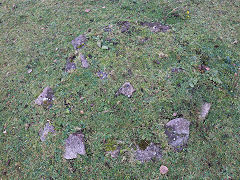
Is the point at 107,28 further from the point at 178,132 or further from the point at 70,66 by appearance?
the point at 178,132

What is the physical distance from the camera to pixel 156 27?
4688 mm

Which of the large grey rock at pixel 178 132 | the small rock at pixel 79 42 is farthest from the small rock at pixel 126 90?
the small rock at pixel 79 42

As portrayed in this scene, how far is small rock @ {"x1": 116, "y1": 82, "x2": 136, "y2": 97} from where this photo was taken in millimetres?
3650

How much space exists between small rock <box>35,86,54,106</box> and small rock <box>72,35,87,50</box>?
1196 millimetres

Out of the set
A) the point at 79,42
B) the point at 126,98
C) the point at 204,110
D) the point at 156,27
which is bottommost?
the point at 204,110

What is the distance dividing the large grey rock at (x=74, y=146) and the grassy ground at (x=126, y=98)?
9cm

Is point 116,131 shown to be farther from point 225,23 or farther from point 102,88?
Answer: point 225,23

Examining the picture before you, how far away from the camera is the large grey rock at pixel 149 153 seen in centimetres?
309

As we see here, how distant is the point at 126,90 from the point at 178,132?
3.92 ft

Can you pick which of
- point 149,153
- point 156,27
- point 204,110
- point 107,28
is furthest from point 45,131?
point 156,27

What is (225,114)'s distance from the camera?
345cm

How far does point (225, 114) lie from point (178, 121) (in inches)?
35.8

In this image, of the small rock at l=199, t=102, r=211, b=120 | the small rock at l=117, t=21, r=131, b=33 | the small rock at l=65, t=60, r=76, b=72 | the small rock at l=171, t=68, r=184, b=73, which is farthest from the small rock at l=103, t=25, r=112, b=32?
the small rock at l=199, t=102, r=211, b=120

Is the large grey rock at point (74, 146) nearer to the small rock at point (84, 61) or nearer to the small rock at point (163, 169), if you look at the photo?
the small rock at point (163, 169)
